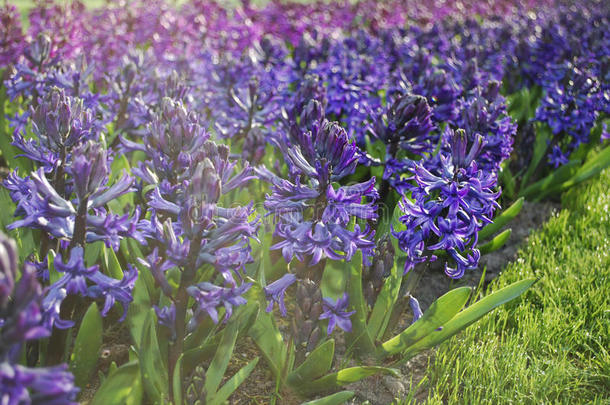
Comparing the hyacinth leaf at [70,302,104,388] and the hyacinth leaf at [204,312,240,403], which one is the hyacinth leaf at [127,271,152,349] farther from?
the hyacinth leaf at [204,312,240,403]

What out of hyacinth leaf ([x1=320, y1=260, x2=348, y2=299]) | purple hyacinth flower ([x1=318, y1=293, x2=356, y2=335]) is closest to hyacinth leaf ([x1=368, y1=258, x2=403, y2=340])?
hyacinth leaf ([x1=320, y1=260, x2=348, y2=299])

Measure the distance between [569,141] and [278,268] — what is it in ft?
11.2

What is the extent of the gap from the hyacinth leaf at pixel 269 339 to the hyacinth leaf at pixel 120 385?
67 cm

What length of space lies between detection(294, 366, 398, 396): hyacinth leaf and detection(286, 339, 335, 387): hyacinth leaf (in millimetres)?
33

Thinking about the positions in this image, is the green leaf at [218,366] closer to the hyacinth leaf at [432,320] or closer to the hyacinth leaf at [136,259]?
the hyacinth leaf at [136,259]

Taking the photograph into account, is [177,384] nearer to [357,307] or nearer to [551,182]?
[357,307]

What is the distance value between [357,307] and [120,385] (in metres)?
1.17

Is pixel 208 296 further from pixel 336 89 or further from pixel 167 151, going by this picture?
pixel 336 89

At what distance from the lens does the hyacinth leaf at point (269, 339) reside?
8.36ft

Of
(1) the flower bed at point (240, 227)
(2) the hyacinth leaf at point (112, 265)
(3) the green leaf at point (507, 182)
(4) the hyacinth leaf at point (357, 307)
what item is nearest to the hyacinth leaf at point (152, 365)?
(1) the flower bed at point (240, 227)

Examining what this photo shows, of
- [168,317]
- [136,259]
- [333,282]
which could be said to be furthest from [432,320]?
[136,259]

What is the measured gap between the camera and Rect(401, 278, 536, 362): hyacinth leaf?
105 inches

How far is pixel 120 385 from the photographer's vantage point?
1994 mm

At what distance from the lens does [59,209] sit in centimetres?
197
